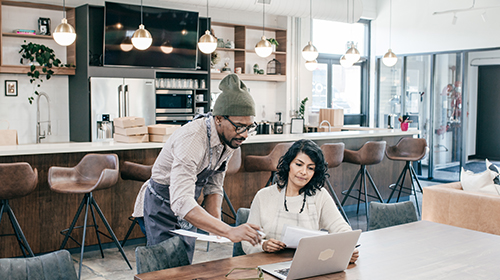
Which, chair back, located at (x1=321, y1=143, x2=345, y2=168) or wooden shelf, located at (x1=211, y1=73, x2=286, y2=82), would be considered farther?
wooden shelf, located at (x1=211, y1=73, x2=286, y2=82)

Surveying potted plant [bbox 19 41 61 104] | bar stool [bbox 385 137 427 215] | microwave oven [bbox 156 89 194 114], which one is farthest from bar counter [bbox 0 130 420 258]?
microwave oven [bbox 156 89 194 114]

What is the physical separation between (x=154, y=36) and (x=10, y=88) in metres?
2.09

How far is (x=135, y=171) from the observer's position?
435 centimetres

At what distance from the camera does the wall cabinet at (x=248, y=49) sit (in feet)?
27.5

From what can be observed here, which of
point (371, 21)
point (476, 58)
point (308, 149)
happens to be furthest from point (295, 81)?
point (308, 149)

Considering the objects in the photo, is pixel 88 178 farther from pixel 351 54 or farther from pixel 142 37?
pixel 351 54

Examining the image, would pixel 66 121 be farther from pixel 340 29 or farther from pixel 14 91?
pixel 340 29

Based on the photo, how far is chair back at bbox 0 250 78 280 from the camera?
1.70 meters

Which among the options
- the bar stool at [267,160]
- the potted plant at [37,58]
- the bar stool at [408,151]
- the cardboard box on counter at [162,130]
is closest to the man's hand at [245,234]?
the cardboard box on counter at [162,130]

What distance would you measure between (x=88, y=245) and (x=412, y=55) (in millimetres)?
7197

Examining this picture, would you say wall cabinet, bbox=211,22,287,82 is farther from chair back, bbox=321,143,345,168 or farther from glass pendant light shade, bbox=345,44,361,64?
chair back, bbox=321,143,345,168

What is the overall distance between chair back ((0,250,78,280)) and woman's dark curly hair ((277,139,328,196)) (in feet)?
4.08

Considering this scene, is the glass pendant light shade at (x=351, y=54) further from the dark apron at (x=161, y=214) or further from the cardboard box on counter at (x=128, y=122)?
the dark apron at (x=161, y=214)

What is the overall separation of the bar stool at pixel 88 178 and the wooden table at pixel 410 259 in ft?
6.85
